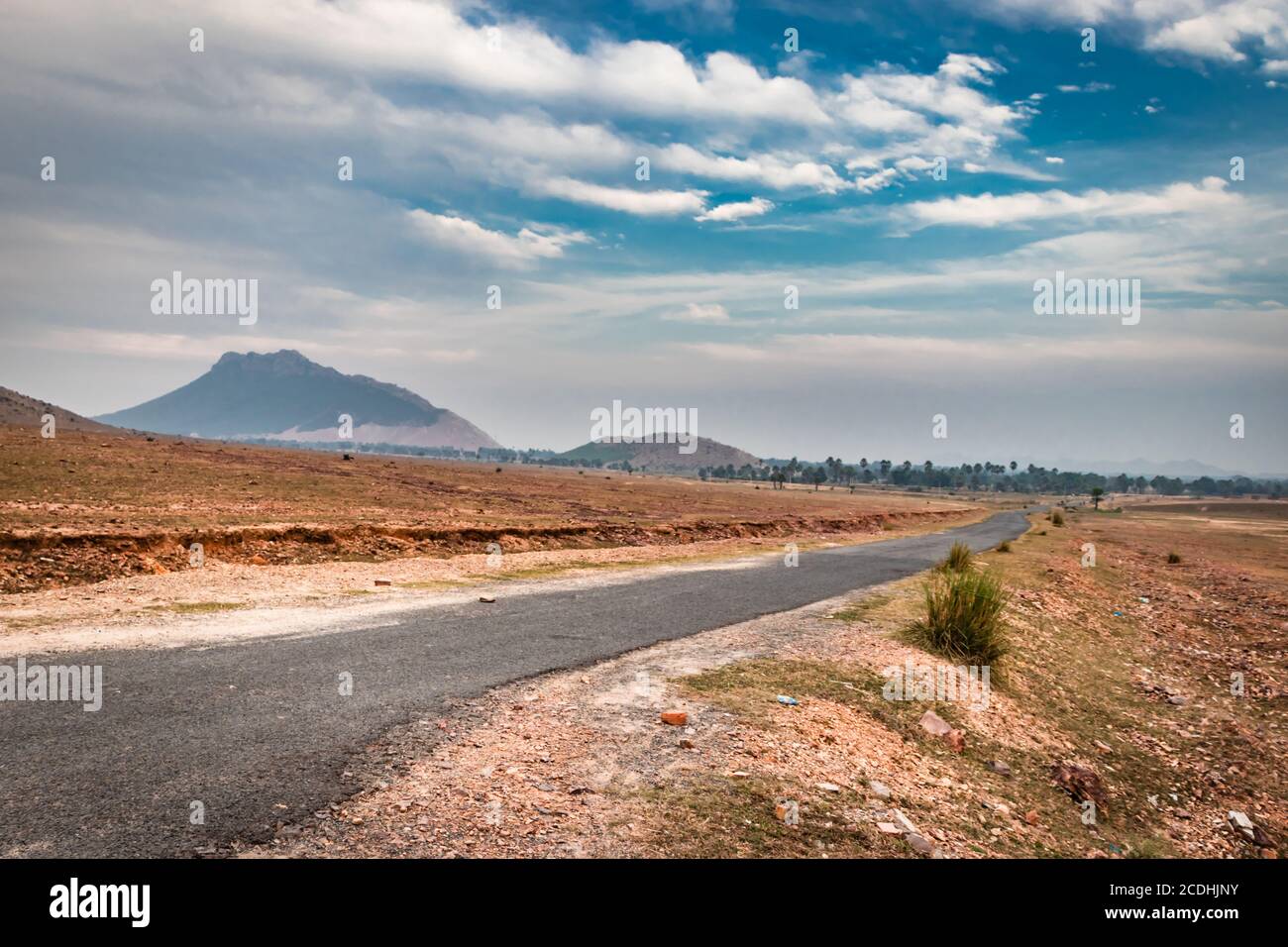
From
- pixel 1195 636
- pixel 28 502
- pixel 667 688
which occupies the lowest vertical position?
pixel 1195 636

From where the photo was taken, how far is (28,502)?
72.1 feet

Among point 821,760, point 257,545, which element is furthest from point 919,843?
point 257,545

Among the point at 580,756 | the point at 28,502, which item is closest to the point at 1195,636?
the point at 580,756

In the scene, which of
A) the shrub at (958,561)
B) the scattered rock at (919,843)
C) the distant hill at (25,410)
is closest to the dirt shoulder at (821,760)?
the scattered rock at (919,843)

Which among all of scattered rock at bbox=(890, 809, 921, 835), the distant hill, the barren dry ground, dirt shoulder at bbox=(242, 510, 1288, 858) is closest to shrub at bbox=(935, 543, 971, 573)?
dirt shoulder at bbox=(242, 510, 1288, 858)

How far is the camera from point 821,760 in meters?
7.34

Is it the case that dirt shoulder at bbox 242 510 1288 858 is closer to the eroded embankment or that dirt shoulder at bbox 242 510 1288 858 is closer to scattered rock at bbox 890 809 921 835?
scattered rock at bbox 890 809 921 835

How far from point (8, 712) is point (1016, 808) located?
11.0 metres

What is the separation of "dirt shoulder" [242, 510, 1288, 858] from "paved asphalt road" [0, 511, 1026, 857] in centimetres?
53

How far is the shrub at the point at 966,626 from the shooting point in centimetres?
1299

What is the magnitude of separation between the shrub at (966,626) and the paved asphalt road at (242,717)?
439 centimetres

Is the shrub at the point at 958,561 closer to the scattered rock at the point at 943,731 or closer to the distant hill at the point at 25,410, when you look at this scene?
the scattered rock at the point at 943,731
